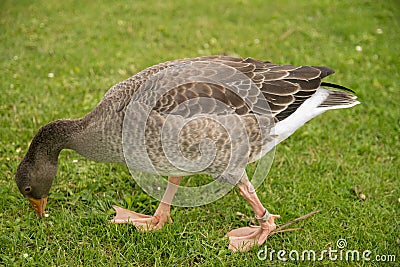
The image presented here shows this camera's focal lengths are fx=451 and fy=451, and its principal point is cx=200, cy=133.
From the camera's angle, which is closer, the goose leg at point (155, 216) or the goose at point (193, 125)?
the goose at point (193, 125)

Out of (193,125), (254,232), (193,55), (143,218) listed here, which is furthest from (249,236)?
(193,55)

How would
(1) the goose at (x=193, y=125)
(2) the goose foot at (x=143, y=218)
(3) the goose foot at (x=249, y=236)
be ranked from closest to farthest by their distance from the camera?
(1) the goose at (x=193, y=125), (3) the goose foot at (x=249, y=236), (2) the goose foot at (x=143, y=218)

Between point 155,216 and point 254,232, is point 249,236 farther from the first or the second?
point 155,216

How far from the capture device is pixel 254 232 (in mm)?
4590

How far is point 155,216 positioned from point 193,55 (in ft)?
12.9

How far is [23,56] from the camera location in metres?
7.63

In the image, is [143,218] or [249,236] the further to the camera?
[143,218]

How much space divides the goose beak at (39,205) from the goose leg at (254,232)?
6.21ft

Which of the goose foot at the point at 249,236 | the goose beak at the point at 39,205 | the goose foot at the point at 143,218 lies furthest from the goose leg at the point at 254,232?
the goose beak at the point at 39,205

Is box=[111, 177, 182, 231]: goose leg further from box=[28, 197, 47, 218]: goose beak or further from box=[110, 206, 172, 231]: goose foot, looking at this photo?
box=[28, 197, 47, 218]: goose beak

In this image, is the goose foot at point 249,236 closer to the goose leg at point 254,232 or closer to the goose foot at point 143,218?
the goose leg at point 254,232

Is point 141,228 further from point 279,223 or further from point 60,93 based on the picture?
point 60,93

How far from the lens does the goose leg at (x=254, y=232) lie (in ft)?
14.5

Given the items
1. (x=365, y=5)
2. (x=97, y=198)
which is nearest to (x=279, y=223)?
(x=97, y=198)
